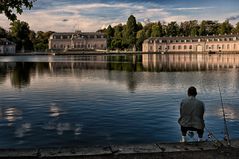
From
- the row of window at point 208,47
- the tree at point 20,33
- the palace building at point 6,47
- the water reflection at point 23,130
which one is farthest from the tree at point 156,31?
the water reflection at point 23,130

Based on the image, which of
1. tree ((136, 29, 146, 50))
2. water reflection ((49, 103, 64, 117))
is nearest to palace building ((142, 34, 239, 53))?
tree ((136, 29, 146, 50))

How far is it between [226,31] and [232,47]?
1664 centimetres

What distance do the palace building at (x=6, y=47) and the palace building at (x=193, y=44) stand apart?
73.0 metres

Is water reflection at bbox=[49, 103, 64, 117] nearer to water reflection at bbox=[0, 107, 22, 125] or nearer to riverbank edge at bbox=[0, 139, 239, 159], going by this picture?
water reflection at bbox=[0, 107, 22, 125]

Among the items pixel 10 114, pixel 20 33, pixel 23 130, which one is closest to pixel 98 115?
pixel 23 130

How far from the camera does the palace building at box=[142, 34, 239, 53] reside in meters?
174

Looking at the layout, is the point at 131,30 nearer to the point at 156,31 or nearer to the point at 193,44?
the point at 156,31

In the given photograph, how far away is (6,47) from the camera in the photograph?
18762cm

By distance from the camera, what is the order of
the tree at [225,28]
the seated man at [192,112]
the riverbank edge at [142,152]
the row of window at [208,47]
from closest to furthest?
1. the riverbank edge at [142,152]
2. the seated man at [192,112]
3. the row of window at [208,47]
4. the tree at [225,28]

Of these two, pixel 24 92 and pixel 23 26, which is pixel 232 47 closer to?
pixel 23 26

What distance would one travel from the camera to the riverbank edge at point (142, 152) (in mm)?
9375

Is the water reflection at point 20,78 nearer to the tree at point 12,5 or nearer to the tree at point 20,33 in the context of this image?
the tree at point 12,5

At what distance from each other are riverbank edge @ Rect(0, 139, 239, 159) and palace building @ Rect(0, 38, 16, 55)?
186 metres

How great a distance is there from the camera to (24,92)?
28469 millimetres
